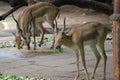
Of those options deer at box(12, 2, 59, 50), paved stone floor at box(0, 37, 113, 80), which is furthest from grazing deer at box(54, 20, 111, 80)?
deer at box(12, 2, 59, 50)

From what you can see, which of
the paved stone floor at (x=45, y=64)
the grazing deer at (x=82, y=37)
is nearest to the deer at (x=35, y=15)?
the paved stone floor at (x=45, y=64)

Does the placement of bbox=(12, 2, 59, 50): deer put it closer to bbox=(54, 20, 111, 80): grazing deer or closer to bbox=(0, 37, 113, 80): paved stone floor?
bbox=(0, 37, 113, 80): paved stone floor

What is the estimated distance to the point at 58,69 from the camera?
725cm

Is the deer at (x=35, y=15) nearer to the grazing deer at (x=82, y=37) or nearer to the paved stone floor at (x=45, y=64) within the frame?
the paved stone floor at (x=45, y=64)

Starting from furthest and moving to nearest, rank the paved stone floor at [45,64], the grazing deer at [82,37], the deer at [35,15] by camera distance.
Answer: the deer at [35,15]
the paved stone floor at [45,64]
the grazing deer at [82,37]

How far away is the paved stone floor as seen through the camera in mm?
6787

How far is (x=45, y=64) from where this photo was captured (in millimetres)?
7824

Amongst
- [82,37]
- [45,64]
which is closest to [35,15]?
[45,64]

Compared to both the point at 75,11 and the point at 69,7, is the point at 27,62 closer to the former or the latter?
the point at 75,11

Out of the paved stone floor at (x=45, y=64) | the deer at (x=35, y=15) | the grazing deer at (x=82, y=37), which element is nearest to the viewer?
the grazing deer at (x=82, y=37)

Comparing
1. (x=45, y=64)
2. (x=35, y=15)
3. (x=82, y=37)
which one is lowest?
(x=45, y=64)

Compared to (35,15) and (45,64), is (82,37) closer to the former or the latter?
(45,64)

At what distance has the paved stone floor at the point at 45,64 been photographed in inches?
267

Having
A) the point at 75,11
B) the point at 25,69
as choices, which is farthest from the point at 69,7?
the point at 25,69
